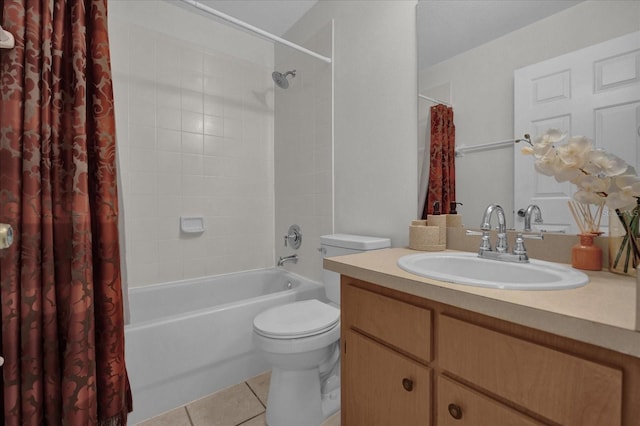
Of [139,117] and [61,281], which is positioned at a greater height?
[139,117]

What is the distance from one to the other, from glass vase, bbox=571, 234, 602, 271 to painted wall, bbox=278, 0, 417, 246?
0.68m

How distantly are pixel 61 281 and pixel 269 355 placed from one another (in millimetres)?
830

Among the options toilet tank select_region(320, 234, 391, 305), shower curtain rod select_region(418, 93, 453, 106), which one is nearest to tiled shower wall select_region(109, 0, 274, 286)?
toilet tank select_region(320, 234, 391, 305)

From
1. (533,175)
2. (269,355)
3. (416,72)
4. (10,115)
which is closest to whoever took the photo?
(10,115)

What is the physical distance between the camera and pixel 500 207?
3.67 feet

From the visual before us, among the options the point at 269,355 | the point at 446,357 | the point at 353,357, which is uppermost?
the point at 446,357

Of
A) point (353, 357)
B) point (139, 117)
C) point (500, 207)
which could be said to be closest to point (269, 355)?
point (353, 357)

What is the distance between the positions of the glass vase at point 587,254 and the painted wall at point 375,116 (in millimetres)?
684

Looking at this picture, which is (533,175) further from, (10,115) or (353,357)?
(10,115)

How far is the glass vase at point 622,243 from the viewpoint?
0.83m

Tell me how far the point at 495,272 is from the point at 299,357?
2.79 ft

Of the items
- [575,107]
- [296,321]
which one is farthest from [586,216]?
[296,321]

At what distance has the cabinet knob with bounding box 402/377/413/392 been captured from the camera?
859 millimetres

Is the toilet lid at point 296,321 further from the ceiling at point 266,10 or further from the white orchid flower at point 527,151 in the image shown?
the ceiling at point 266,10
